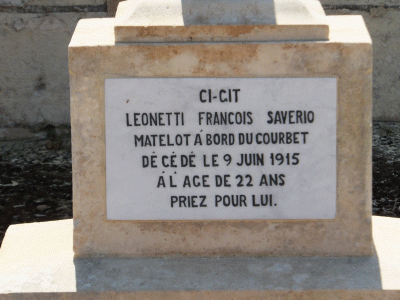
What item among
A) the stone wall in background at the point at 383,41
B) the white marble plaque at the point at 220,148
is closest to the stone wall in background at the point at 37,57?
the stone wall in background at the point at 383,41

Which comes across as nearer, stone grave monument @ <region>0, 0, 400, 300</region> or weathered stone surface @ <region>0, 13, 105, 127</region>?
stone grave monument @ <region>0, 0, 400, 300</region>

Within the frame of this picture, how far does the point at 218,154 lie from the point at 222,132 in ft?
0.24

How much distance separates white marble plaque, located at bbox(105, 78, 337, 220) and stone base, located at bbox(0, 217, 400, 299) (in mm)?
156

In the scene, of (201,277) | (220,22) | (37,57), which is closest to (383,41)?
(37,57)

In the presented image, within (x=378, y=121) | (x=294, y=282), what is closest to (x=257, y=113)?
(x=294, y=282)

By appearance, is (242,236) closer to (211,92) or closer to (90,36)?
(211,92)

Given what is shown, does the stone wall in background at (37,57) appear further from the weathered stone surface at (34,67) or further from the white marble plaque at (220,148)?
the white marble plaque at (220,148)

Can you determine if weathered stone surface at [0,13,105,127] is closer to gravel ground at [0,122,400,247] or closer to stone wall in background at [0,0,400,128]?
stone wall in background at [0,0,400,128]

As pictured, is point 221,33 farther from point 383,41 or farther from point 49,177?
point 383,41

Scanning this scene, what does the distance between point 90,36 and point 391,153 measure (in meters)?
2.66

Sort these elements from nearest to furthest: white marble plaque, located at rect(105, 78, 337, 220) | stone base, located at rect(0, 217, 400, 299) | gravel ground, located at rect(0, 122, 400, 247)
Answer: stone base, located at rect(0, 217, 400, 299) < white marble plaque, located at rect(105, 78, 337, 220) < gravel ground, located at rect(0, 122, 400, 247)

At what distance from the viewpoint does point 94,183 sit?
2.29m

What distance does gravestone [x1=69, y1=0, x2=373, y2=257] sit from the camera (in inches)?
87.8

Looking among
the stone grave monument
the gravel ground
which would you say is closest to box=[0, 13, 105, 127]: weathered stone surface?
the gravel ground
